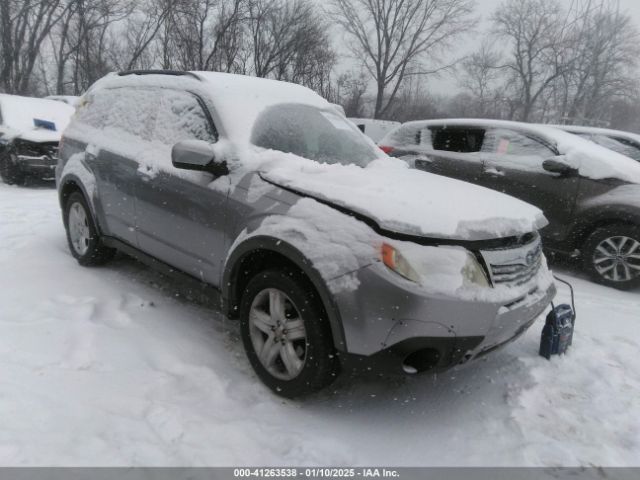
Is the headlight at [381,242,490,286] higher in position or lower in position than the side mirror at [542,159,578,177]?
lower

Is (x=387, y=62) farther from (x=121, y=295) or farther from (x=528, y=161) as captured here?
(x=121, y=295)

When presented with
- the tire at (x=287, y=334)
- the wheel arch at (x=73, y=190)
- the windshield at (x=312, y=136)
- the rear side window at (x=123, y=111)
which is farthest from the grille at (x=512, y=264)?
the wheel arch at (x=73, y=190)

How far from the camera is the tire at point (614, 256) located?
15.6 ft

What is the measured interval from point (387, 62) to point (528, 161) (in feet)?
108

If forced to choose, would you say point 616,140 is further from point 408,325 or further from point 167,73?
point 408,325

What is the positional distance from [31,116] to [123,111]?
254 inches

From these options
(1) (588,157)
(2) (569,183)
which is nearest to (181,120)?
A: (2) (569,183)

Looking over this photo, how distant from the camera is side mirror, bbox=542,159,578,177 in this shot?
5095 millimetres

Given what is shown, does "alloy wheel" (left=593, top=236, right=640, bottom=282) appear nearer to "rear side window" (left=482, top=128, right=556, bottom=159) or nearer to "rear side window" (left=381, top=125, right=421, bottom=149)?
"rear side window" (left=482, top=128, right=556, bottom=159)

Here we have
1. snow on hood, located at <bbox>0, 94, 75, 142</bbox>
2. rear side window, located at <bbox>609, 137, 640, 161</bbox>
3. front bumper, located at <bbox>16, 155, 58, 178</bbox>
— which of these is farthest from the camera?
snow on hood, located at <bbox>0, 94, 75, 142</bbox>

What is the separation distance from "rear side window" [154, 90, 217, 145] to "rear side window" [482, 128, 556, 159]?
3.99m

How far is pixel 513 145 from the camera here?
19.0ft

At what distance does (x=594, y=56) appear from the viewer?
20.2 metres

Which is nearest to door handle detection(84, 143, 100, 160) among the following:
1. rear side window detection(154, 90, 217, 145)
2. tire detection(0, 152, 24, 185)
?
rear side window detection(154, 90, 217, 145)
